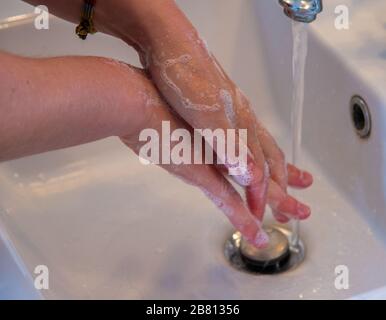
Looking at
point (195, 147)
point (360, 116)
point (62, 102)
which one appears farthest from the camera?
point (360, 116)

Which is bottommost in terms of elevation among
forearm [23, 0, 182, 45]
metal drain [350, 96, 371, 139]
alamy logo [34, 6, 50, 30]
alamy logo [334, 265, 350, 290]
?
alamy logo [334, 265, 350, 290]

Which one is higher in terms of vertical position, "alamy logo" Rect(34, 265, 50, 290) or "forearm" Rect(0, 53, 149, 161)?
"forearm" Rect(0, 53, 149, 161)

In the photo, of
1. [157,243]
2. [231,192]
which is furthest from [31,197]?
[231,192]

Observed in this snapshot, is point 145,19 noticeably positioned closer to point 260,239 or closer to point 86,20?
point 86,20

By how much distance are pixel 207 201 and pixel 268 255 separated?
0.31ft

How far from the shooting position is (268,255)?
60cm

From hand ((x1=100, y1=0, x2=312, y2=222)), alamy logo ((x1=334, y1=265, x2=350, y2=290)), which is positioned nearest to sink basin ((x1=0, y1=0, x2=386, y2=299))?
alamy logo ((x1=334, y1=265, x2=350, y2=290))

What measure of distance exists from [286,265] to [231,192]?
0.13 metres

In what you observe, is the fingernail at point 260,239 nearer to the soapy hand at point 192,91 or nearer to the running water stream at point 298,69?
the soapy hand at point 192,91

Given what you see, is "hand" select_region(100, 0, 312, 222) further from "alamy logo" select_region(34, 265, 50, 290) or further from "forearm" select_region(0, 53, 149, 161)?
"alamy logo" select_region(34, 265, 50, 290)

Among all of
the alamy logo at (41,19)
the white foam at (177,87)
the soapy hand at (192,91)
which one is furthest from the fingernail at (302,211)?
the alamy logo at (41,19)

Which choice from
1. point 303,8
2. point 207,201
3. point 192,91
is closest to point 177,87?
point 192,91

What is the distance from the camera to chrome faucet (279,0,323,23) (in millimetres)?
499

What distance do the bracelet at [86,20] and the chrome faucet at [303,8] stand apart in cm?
14
